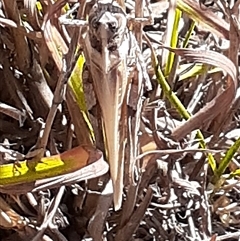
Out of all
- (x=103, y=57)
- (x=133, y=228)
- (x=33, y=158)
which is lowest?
(x=133, y=228)

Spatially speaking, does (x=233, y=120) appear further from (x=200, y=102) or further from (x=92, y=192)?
(x=92, y=192)

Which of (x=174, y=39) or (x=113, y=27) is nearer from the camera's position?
(x=113, y=27)

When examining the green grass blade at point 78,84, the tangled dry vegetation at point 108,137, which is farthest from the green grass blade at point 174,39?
the green grass blade at point 78,84

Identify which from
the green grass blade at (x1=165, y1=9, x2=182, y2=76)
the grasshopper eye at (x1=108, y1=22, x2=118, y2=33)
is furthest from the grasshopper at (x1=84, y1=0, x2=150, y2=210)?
the green grass blade at (x1=165, y1=9, x2=182, y2=76)

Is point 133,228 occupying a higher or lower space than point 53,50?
lower

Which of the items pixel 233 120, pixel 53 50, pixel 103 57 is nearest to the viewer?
pixel 103 57

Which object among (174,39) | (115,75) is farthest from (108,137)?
(174,39)

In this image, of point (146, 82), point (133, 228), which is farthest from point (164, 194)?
point (146, 82)

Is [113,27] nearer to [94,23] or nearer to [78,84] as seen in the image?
[94,23]
